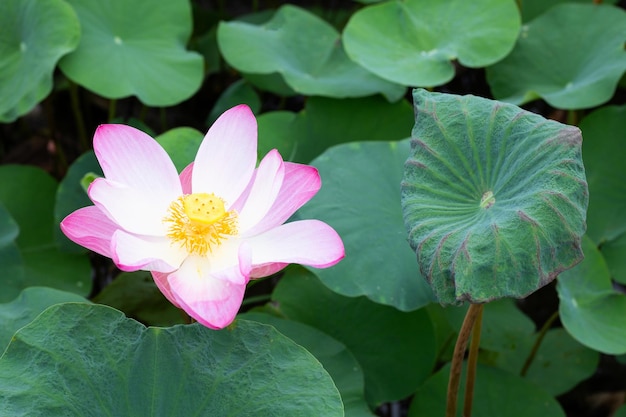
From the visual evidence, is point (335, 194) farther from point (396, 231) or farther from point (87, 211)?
point (87, 211)

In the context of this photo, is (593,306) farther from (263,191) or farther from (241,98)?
(241,98)

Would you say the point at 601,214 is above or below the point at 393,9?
below

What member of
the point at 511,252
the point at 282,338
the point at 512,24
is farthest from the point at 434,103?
the point at 512,24

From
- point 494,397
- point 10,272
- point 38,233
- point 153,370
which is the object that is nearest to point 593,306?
point 494,397

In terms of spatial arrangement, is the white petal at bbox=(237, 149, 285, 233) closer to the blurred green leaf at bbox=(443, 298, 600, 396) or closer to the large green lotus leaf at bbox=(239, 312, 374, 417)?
the large green lotus leaf at bbox=(239, 312, 374, 417)

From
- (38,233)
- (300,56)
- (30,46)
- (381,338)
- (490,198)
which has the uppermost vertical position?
(490,198)

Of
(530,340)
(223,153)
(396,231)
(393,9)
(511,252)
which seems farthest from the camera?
(393,9)
